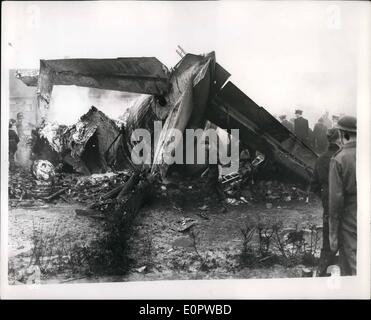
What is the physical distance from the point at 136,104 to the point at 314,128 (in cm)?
158

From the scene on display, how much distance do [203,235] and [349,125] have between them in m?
1.63

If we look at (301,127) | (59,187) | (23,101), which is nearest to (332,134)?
(301,127)

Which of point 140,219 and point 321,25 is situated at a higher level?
point 321,25

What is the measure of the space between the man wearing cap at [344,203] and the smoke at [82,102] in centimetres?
190

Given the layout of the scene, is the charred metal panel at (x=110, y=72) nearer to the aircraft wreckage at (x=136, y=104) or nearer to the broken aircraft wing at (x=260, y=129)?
the aircraft wreckage at (x=136, y=104)

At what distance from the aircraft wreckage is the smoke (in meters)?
0.05

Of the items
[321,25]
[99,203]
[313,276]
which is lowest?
[313,276]

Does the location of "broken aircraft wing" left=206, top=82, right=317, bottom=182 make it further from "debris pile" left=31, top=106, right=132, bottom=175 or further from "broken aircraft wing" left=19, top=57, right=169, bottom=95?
"debris pile" left=31, top=106, right=132, bottom=175

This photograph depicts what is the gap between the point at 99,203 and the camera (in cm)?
385

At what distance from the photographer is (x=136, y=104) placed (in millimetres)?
3873

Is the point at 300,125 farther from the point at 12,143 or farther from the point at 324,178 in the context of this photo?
the point at 12,143

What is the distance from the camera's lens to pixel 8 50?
12.5 ft
